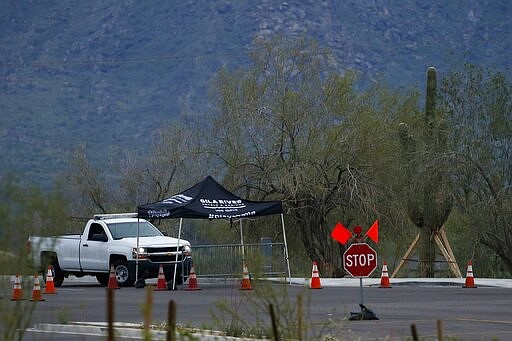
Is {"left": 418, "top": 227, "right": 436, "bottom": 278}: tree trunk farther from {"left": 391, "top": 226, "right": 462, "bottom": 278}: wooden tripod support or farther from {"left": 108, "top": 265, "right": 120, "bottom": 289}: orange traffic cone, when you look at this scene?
{"left": 108, "top": 265, "right": 120, "bottom": 289}: orange traffic cone

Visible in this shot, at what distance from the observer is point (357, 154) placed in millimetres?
43938

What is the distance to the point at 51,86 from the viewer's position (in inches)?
4815

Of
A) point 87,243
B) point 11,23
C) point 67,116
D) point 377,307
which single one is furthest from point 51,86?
point 377,307

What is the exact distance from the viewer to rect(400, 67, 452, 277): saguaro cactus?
39.3m

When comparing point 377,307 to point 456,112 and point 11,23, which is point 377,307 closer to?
point 456,112

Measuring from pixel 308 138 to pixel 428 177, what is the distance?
21.2 ft

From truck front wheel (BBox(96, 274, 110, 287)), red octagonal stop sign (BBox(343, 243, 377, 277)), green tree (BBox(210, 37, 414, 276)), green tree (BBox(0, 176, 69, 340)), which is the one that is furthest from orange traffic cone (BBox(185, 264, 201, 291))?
green tree (BBox(0, 176, 69, 340))

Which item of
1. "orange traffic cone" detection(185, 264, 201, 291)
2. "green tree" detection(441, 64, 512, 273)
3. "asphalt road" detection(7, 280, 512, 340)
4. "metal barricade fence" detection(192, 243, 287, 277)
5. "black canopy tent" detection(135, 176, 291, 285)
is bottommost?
"asphalt road" detection(7, 280, 512, 340)

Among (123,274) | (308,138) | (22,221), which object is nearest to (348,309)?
(123,274)

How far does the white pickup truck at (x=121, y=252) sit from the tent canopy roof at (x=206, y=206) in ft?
3.93

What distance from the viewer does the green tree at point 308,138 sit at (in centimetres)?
4347

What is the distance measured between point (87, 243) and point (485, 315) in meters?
17.1

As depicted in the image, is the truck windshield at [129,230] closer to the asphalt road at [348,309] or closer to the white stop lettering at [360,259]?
the asphalt road at [348,309]

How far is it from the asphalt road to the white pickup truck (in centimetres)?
129
